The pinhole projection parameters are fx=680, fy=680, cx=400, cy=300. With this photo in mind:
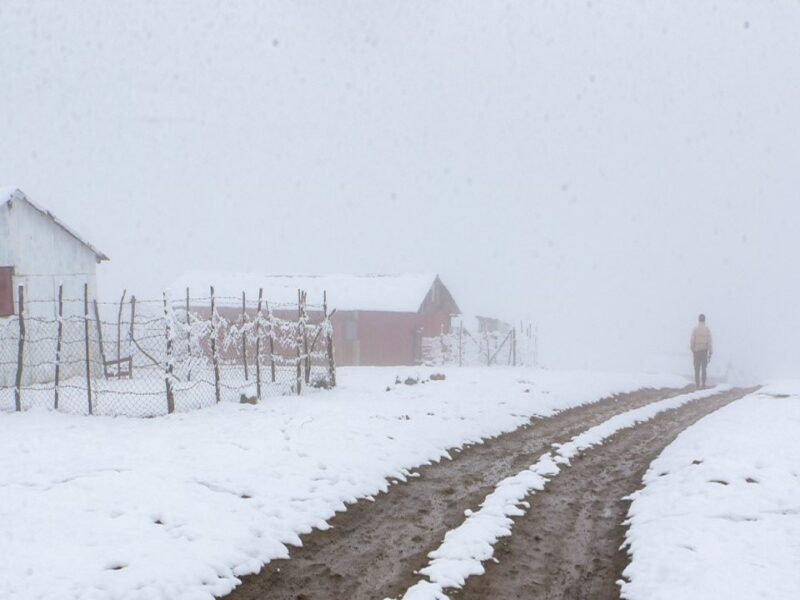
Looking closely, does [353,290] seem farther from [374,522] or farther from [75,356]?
[374,522]

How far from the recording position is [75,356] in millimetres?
23703

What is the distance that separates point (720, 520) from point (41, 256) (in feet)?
73.8

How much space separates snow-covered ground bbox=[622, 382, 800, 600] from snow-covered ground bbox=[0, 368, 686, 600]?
12.6 feet

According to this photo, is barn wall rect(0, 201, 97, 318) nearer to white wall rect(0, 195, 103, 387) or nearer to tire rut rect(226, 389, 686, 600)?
white wall rect(0, 195, 103, 387)

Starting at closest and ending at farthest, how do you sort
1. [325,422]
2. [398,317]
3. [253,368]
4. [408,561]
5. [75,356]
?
[408,561] < [325,422] < [75,356] < [253,368] < [398,317]

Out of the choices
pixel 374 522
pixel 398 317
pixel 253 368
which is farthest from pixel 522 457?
pixel 398 317

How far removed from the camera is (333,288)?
44844 mm

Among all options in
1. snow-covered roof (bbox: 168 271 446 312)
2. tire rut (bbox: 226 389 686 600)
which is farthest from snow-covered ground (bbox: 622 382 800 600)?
snow-covered roof (bbox: 168 271 446 312)

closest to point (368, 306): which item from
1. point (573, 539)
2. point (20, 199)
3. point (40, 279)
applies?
point (40, 279)

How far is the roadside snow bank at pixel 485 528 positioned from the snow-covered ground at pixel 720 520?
4.81 ft

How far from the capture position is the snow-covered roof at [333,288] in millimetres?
42844

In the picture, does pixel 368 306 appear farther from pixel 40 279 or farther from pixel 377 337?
pixel 40 279

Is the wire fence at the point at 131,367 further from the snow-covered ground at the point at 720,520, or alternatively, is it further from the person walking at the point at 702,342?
the person walking at the point at 702,342

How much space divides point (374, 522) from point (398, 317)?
33601 millimetres
